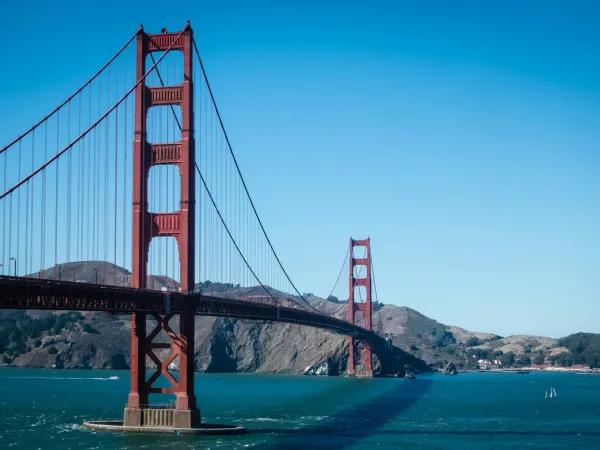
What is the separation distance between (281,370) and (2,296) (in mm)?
141805

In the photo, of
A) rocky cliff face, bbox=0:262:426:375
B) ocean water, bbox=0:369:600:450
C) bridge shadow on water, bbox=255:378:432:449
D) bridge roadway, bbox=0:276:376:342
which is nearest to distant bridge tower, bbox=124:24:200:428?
bridge roadway, bbox=0:276:376:342

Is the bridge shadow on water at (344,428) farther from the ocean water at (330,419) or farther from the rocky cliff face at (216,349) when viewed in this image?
the rocky cliff face at (216,349)

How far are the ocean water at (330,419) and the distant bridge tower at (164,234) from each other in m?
2.19

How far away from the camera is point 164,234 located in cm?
5303


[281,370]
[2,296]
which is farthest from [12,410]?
[281,370]

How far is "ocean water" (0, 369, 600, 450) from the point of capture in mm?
50344

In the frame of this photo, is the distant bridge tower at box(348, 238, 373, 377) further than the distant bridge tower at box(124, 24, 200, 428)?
Yes

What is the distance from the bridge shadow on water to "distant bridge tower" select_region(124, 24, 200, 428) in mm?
5673

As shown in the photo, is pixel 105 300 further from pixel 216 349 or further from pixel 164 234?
pixel 216 349

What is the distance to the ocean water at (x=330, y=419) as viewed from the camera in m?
50.3

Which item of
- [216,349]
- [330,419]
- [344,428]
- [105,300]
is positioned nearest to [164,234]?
[105,300]

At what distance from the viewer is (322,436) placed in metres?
54.1

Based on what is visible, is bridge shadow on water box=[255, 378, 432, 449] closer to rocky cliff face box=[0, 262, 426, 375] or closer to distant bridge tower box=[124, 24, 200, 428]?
distant bridge tower box=[124, 24, 200, 428]

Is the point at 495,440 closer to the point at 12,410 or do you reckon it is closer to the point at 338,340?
the point at 12,410
